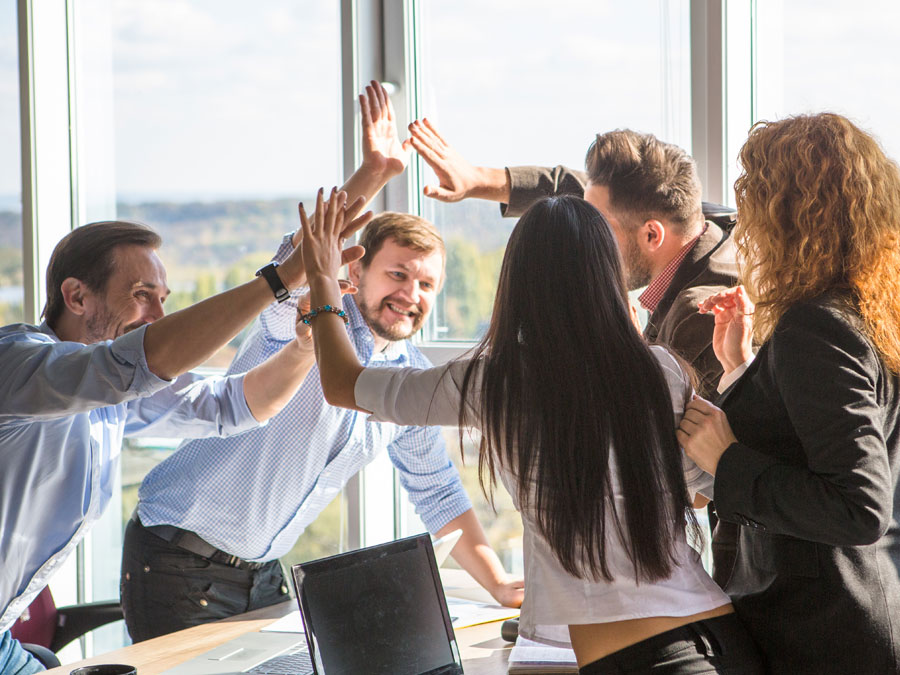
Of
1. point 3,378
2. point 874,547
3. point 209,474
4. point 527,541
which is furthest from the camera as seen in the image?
point 209,474

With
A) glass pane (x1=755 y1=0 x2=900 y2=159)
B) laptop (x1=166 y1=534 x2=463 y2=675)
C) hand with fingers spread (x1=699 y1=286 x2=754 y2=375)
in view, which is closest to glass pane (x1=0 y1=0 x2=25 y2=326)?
laptop (x1=166 y1=534 x2=463 y2=675)

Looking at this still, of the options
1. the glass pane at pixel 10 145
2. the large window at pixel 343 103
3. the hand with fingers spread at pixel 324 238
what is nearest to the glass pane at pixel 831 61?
the large window at pixel 343 103

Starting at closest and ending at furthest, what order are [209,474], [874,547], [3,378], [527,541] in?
[874,547], [527,541], [3,378], [209,474]

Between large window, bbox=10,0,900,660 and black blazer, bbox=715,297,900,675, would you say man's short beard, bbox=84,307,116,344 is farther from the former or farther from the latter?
black blazer, bbox=715,297,900,675

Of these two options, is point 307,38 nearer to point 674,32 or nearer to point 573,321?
point 674,32

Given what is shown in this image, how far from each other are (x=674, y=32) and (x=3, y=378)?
6.53 feet

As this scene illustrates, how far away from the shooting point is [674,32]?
8.64 ft

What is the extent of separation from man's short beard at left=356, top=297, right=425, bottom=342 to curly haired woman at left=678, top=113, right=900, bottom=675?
1.24 metres

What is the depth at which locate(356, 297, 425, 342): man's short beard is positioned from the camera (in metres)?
2.63

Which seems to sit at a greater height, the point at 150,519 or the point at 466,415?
the point at 466,415

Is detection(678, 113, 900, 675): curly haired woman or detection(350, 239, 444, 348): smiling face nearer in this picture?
detection(678, 113, 900, 675): curly haired woman

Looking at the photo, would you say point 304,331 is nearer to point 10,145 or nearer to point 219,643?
point 219,643

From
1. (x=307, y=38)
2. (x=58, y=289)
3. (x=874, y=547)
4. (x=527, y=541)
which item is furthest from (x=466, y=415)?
(x=307, y=38)

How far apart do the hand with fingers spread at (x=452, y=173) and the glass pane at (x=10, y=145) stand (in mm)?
1992
